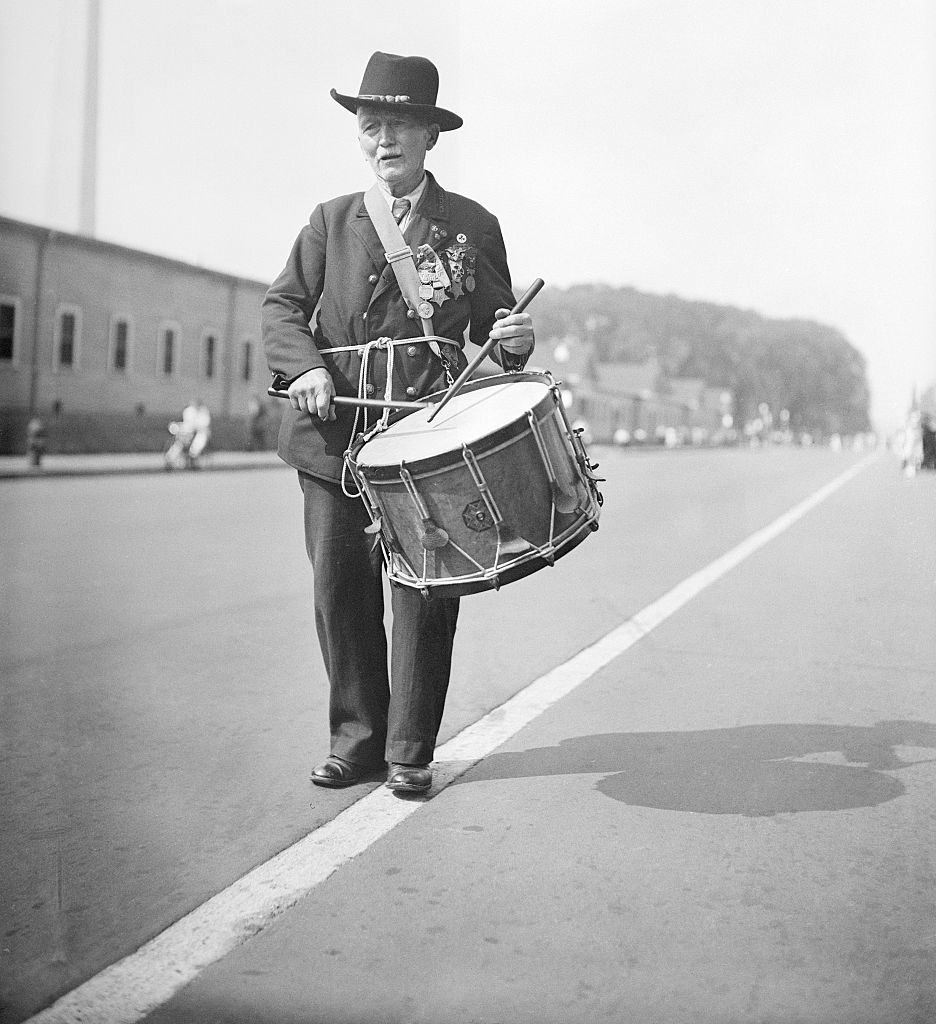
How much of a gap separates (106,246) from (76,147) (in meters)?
38.3

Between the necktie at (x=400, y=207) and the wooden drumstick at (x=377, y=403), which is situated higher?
the necktie at (x=400, y=207)

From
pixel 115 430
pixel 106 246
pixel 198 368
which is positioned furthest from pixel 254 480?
pixel 198 368

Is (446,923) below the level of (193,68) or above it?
below

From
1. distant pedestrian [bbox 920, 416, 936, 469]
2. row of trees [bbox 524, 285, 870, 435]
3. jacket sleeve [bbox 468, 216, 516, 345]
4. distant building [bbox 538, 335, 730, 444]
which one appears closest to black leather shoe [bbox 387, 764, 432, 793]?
jacket sleeve [bbox 468, 216, 516, 345]

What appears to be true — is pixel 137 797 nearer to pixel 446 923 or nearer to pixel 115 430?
pixel 446 923

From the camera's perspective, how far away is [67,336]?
40656 mm

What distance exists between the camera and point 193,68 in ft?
19.2

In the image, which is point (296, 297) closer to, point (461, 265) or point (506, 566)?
point (461, 265)

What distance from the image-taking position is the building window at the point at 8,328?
3819 centimetres

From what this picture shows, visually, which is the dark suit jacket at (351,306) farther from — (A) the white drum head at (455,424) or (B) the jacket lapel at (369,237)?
(A) the white drum head at (455,424)

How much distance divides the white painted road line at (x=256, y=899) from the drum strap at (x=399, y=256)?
1.36 m

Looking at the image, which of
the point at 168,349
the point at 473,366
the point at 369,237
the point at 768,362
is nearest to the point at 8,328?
the point at 168,349

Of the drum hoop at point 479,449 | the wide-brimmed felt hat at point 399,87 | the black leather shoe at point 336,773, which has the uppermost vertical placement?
the wide-brimmed felt hat at point 399,87

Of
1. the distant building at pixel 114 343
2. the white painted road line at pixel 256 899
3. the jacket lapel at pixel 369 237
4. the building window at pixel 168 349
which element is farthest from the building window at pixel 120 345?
the jacket lapel at pixel 369 237
